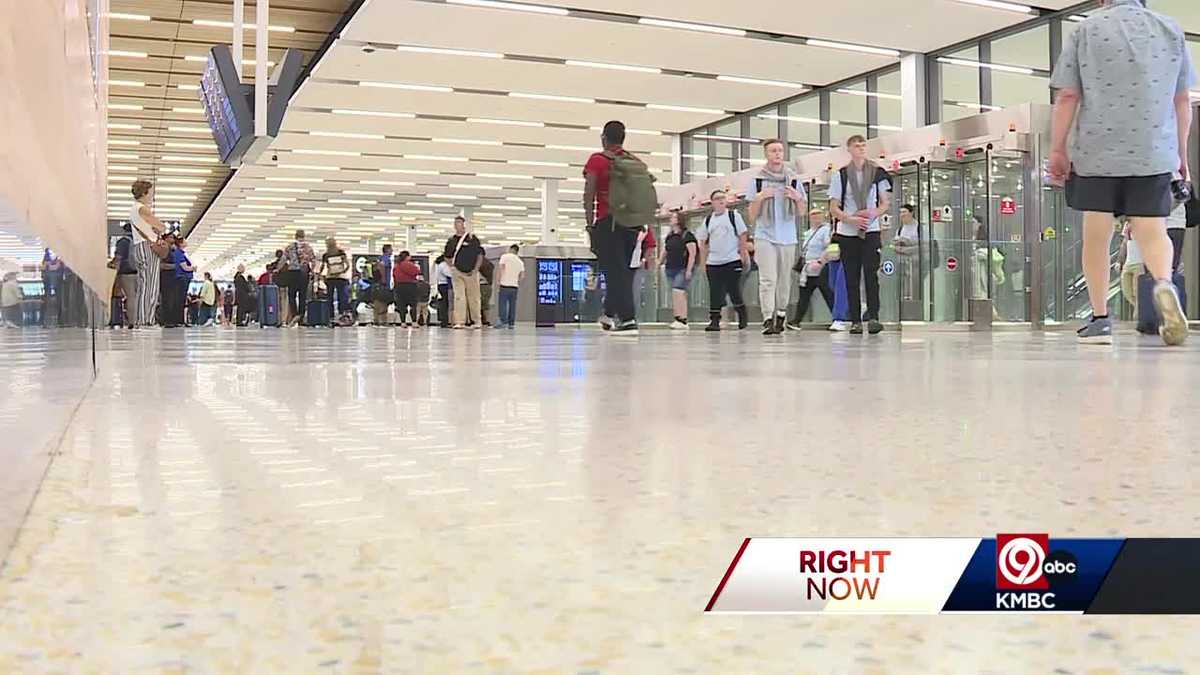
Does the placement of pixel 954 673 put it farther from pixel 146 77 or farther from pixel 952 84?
pixel 146 77

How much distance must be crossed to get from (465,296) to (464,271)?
0.89 m

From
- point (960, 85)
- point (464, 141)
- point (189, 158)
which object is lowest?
point (960, 85)

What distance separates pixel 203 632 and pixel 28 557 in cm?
26

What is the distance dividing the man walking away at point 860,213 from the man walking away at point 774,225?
67cm

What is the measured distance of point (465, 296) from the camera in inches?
678

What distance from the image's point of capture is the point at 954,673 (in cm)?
51

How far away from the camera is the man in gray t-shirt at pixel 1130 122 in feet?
16.3

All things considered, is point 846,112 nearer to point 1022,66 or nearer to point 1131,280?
point 1022,66

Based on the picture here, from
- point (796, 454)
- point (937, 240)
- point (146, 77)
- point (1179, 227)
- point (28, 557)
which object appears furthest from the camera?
point (146, 77)

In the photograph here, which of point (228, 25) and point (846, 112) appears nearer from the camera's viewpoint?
point (228, 25)

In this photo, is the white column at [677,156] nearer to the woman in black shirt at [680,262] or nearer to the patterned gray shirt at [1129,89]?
the woman in black shirt at [680,262]

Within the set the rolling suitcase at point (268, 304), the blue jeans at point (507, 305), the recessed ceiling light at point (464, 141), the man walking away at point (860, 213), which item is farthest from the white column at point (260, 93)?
the rolling suitcase at point (268, 304)

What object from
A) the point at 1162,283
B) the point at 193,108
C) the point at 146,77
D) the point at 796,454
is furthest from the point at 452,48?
the point at 796,454

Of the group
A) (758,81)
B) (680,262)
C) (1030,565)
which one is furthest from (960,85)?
(1030,565)
